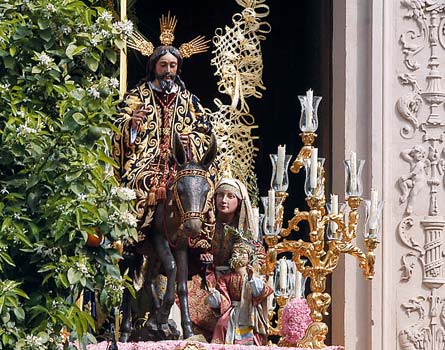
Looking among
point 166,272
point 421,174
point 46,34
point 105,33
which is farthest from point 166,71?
point 46,34

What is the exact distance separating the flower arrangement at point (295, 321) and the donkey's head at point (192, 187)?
100cm

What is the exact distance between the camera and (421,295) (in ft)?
51.9

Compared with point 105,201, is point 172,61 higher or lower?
higher

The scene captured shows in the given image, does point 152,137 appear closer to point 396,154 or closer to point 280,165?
point 280,165

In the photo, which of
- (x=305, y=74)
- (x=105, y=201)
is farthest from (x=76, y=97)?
(x=305, y=74)

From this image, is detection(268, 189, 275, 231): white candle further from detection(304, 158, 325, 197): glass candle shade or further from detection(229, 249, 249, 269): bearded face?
detection(229, 249, 249, 269): bearded face

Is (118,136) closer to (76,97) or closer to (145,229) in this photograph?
(145,229)

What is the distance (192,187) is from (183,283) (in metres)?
0.84

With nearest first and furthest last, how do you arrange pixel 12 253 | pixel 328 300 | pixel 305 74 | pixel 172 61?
pixel 12 253 < pixel 328 300 < pixel 172 61 < pixel 305 74

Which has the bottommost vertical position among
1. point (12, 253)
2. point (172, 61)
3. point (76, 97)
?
point (12, 253)

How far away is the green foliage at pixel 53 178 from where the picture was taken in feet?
38.7

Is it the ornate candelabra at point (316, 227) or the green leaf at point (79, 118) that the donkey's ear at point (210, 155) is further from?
the green leaf at point (79, 118)

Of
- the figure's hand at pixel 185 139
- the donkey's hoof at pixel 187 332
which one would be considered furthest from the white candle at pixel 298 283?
the figure's hand at pixel 185 139

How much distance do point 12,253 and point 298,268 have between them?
10.3ft
